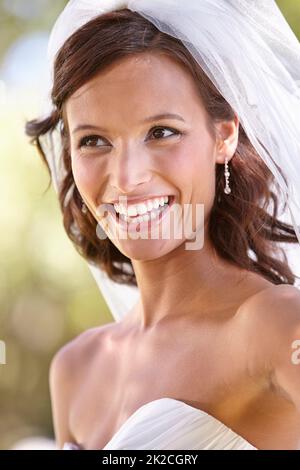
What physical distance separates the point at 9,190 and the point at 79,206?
372 centimetres

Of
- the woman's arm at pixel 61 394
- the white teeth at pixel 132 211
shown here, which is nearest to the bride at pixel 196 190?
the white teeth at pixel 132 211

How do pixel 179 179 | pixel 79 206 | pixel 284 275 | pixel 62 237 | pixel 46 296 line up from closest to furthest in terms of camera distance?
pixel 179 179 < pixel 284 275 < pixel 79 206 < pixel 62 237 < pixel 46 296

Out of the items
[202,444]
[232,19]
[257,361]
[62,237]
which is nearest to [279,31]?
[232,19]

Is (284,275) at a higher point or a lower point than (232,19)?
lower

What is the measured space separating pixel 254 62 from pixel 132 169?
38 cm

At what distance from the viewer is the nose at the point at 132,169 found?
2139 mm

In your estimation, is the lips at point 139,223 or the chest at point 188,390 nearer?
A: the chest at point 188,390

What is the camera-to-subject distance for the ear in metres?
2.27

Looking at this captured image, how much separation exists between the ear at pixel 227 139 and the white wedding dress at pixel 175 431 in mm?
621

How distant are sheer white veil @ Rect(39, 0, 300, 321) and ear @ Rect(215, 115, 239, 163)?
0.34 ft

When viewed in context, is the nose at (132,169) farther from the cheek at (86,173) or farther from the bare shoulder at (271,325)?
the bare shoulder at (271,325)
